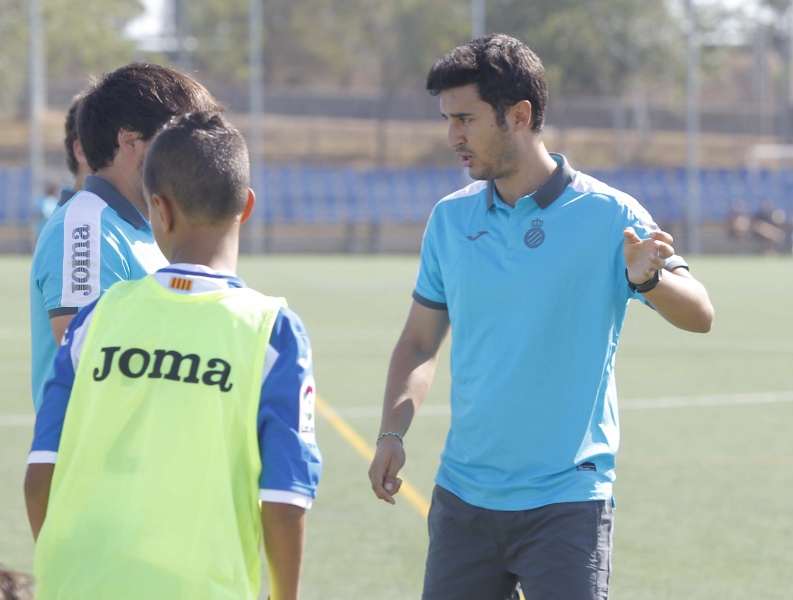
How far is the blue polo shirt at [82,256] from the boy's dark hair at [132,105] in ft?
0.34

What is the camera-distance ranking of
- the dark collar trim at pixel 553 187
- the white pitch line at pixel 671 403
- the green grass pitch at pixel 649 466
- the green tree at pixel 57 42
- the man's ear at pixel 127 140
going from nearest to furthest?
the man's ear at pixel 127 140 < the dark collar trim at pixel 553 187 < the green grass pitch at pixel 649 466 < the white pitch line at pixel 671 403 < the green tree at pixel 57 42

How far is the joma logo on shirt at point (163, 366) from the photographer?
2.61m

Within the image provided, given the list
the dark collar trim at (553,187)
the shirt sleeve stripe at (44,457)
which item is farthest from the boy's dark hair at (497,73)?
the shirt sleeve stripe at (44,457)

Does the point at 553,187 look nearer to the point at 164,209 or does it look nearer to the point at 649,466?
the point at 164,209

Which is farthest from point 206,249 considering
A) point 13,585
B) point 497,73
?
point 497,73

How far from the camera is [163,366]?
8.60ft

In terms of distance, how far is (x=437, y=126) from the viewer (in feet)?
178

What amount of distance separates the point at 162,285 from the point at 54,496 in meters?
0.48

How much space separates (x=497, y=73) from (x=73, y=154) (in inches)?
50.4

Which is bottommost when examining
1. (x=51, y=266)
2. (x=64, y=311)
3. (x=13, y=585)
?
(x=13, y=585)

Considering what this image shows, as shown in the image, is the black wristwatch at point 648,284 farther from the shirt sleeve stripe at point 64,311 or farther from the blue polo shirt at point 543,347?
the shirt sleeve stripe at point 64,311

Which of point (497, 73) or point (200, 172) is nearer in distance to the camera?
point (200, 172)

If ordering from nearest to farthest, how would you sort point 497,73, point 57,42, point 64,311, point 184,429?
point 184,429, point 64,311, point 497,73, point 57,42

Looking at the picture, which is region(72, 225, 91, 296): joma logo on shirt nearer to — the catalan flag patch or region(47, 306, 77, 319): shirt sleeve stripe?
region(47, 306, 77, 319): shirt sleeve stripe
